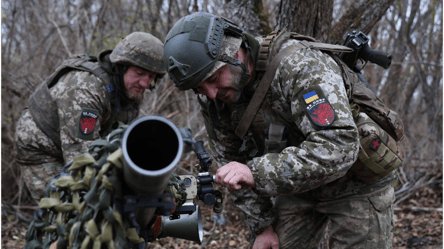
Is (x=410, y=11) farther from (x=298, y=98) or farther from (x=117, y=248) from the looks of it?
(x=117, y=248)

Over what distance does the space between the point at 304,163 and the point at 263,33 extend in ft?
6.16

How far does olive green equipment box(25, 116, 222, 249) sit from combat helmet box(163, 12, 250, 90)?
99cm

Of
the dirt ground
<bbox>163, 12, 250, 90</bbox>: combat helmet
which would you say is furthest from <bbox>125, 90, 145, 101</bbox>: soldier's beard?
<bbox>163, 12, 250, 90</bbox>: combat helmet

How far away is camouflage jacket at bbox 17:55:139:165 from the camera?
3518 millimetres

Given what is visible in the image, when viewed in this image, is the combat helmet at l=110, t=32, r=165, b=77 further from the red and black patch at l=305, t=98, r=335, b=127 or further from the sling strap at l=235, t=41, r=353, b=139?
the red and black patch at l=305, t=98, r=335, b=127

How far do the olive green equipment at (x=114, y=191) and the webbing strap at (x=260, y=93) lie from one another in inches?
43.9

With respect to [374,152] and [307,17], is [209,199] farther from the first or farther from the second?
[307,17]

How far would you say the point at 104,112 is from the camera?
12.8 ft

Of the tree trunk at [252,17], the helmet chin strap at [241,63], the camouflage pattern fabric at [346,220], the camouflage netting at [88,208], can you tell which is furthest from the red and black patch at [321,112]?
the tree trunk at [252,17]

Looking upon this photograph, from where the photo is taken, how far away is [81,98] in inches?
141

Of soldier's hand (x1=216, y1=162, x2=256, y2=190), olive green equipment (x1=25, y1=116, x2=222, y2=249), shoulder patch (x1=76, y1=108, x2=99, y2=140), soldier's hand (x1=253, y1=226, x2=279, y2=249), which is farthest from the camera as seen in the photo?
shoulder patch (x1=76, y1=108, x2=99, y2=140)

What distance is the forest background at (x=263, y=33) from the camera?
144 inches

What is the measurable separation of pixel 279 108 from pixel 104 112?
6.85 feet

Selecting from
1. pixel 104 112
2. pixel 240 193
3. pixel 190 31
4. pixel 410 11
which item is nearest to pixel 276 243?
pixel 240 193
